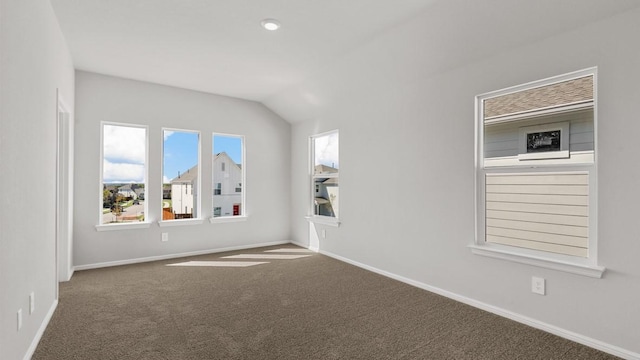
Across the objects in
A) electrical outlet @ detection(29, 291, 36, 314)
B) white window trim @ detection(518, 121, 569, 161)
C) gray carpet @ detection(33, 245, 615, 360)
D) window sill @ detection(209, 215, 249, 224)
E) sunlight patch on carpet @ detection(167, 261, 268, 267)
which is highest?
white window trim @ detection(518, 121, 569, 161)

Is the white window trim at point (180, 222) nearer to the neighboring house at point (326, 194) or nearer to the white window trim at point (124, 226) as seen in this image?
the white window trim at point (124, 226)

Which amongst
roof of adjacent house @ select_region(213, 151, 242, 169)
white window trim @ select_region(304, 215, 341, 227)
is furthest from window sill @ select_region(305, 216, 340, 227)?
roof of adjacent house @ select_region(213, 151, 242, 169)

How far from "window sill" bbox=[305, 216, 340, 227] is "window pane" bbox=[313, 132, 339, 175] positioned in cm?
74

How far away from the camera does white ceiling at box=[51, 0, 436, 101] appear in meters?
2.68

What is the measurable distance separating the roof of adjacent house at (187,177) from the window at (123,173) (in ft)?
1.46

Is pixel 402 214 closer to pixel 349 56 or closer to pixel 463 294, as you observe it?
pixel 463 294

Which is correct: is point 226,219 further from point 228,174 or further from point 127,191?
point 127,191

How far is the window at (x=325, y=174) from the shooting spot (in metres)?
4.97

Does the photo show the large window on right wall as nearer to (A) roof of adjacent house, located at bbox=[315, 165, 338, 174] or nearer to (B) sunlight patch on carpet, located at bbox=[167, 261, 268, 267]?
(A) roof of adjacent house, located at bbox=[315, 165, 338, 174]

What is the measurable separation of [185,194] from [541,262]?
464cm

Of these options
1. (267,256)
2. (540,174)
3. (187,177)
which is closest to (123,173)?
(187,177)

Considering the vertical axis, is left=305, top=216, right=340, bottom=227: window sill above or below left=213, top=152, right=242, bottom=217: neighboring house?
below

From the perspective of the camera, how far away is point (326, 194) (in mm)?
5188

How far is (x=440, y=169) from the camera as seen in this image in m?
3.28
